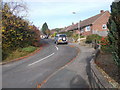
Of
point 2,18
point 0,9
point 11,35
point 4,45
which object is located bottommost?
point 4,45

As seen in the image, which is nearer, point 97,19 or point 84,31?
point 97,19

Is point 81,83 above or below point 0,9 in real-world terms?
below

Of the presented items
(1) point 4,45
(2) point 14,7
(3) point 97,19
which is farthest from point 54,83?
(3) point 97,19

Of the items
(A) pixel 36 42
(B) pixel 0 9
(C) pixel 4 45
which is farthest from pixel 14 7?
(C) pixel 4 45

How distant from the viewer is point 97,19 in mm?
34156

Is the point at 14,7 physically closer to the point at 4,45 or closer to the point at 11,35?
the point at 11,35

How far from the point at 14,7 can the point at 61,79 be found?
1880 cm

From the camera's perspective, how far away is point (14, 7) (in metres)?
21.0

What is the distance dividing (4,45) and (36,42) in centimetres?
627

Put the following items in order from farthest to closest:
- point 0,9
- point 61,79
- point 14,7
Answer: point 14,7
point 0,9
point 61,79

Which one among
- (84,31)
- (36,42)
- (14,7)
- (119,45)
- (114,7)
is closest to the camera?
(119,45)

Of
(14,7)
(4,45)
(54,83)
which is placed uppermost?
(14,7)

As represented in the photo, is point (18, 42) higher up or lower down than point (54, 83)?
higher up

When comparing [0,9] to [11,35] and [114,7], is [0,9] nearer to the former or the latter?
[11,35]
